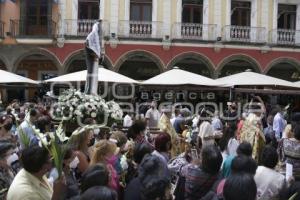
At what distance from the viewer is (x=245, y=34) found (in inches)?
1043

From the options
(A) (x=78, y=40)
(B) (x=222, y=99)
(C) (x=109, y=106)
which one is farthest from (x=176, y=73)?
(C) (x=109, y=106)

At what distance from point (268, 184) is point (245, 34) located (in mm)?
21698

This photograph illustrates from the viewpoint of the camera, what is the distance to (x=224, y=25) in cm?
2616

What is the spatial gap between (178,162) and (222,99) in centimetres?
1790

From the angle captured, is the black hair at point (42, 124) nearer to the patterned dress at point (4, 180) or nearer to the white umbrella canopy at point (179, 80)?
the patterned dress at point (4, 180)

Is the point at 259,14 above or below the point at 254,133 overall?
above

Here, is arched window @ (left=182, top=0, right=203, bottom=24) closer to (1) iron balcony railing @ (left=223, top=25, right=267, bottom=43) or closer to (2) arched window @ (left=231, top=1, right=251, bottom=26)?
(1) iron balcony railing @ (left=223, top=25, right=267, bottom=43)

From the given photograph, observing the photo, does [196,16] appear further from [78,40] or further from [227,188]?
[227,188]

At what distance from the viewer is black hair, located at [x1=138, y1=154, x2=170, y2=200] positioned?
185 inches

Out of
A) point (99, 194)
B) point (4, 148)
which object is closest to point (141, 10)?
point (4, 148)

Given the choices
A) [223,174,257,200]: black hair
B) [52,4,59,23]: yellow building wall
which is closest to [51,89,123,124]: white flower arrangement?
[223,174,257,200]: black hair

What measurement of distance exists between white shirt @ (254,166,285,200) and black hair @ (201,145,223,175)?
48cm

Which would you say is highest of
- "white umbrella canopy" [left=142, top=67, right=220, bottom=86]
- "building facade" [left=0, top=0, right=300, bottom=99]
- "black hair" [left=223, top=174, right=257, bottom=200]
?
"building facade" [left=0, top=0, right=300, bottom=99]

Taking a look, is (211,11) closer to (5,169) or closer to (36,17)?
(36,17)
